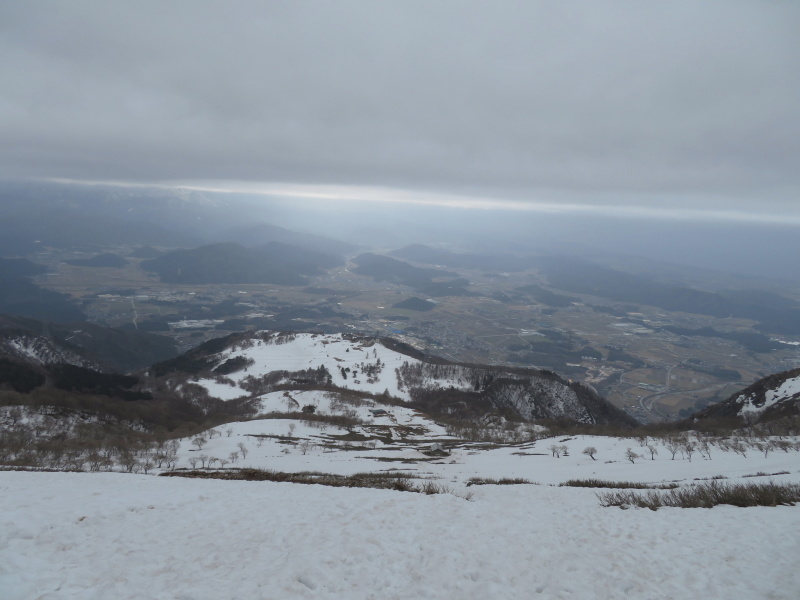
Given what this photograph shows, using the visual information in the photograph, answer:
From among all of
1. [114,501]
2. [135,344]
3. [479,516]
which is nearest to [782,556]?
[479,516]

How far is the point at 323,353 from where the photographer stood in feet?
465

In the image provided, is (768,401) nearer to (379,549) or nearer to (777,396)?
(777,396)

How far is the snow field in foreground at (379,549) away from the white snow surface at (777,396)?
66764 millimetres

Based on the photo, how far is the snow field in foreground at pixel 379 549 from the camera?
9734 mm

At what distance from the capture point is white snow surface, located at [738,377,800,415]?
60.6 meters

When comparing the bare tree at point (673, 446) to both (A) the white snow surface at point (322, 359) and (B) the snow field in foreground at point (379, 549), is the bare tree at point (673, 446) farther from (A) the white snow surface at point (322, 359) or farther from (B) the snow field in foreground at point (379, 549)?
(A) the white snow surface at point (322, 359)

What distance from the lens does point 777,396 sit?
62250mm

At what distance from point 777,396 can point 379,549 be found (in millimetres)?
80884

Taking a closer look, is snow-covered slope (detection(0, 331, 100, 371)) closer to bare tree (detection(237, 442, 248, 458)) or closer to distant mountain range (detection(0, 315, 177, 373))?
distant mountain range (detection(0, 315, 177, 373))

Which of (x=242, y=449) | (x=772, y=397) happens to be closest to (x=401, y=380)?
(x=242, y=449)

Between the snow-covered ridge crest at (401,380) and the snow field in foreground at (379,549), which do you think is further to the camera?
the snow-covered ridge crest at (401,380)

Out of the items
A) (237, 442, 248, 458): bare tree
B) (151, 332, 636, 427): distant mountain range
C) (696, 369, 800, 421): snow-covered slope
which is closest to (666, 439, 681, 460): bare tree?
(696, 369, 800, 421): snow-covered slope

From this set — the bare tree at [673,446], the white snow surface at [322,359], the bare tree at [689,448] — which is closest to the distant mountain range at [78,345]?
the white snow surface at [322,359]

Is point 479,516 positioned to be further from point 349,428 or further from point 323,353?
point 323,353
